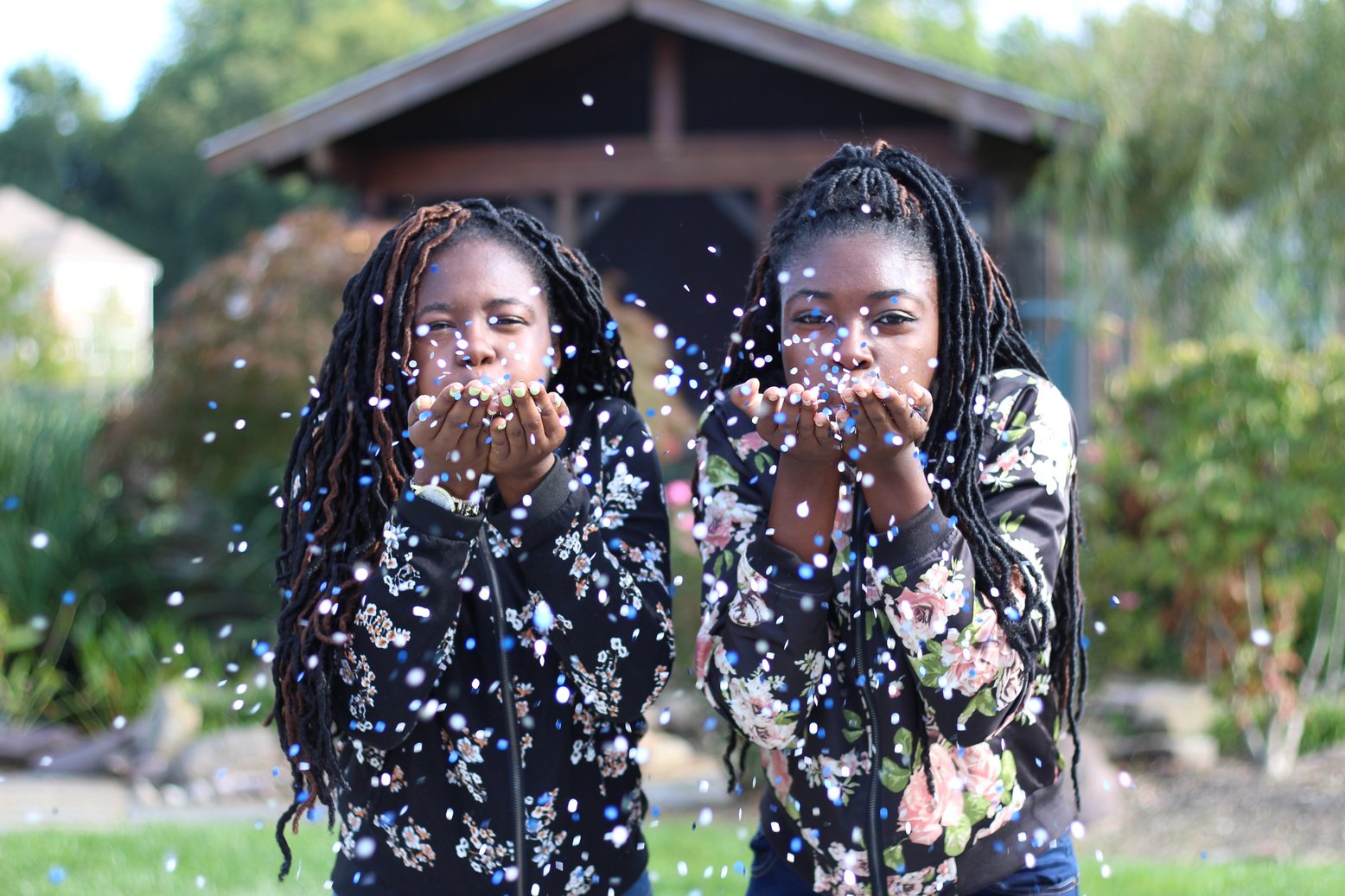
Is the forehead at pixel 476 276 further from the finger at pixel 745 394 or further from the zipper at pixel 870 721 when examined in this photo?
the zipper at pixel 870 721

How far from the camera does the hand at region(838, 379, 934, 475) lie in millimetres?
1681

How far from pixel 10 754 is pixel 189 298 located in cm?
251

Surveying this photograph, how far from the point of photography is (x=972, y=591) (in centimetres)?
179

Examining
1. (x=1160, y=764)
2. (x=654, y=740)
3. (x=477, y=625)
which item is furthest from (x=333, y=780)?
(x=1160, y=764)

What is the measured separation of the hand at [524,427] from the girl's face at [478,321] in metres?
0.13

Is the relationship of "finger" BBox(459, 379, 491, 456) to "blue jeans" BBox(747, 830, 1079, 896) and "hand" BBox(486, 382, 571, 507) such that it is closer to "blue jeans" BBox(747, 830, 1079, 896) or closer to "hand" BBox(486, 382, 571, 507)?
"hand" BBox(486, 382, 571, 507)

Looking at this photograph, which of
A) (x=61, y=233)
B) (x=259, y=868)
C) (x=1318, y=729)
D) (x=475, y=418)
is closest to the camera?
(x=475, y=418)

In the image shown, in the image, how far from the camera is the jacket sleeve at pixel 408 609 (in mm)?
1904

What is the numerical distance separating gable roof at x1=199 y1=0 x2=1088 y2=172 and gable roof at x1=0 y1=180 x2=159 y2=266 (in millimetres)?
35271

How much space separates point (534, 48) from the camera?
32.7 ft

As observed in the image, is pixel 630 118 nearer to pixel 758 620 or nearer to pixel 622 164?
pixel 622 164

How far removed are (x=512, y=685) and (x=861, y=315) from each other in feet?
2.48

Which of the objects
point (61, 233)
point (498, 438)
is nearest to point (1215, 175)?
point (498, 438)

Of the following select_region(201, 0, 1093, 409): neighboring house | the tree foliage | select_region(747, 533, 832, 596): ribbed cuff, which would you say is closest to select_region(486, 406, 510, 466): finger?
select_region(747, 533, 832, 596): ribbed cuff
